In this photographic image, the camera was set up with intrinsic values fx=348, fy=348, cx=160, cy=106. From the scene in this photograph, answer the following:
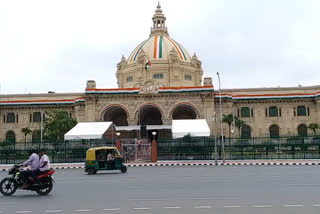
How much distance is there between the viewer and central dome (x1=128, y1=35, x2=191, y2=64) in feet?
194

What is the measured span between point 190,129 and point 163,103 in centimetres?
1345

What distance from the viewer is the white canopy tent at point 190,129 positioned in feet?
107

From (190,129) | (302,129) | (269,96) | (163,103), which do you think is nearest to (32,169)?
(190,129)

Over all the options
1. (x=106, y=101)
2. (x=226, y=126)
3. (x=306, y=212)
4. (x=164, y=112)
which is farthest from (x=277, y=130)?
(x=306, y=212)

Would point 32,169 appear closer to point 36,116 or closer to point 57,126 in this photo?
point 57,126

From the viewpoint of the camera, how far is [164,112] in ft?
154

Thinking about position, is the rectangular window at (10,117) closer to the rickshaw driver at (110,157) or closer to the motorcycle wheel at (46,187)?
the rickshaw driver at (110,157)

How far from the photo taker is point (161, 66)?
2283 inches

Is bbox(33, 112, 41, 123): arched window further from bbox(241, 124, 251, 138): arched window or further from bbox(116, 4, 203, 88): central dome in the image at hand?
bbox(241, 124, 251, 138): arched window

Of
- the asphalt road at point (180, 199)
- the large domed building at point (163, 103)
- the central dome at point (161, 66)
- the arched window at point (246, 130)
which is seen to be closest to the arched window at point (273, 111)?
the large domed building at point (163, 103)

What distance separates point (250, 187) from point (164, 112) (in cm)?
3489

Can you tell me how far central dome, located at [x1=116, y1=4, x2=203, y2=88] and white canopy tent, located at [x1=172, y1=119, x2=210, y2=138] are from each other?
18.8 m

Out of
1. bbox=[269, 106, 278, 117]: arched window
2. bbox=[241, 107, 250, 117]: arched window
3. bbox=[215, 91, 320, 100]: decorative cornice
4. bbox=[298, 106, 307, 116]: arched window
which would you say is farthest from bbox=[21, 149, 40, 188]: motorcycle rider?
bbox=[298, 106, 307, 116]: arched window

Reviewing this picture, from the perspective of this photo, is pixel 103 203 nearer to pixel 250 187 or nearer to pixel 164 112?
pixel 250 187
